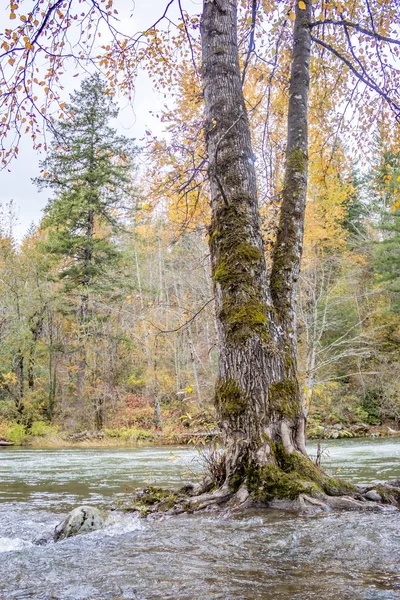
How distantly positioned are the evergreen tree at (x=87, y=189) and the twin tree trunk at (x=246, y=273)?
701 inches

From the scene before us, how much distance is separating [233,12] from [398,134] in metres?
3.79

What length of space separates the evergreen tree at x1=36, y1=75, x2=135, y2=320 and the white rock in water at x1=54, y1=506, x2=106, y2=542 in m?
18.7

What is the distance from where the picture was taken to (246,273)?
180 inches

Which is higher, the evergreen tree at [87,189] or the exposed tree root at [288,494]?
the evergreen tree at [87,189]

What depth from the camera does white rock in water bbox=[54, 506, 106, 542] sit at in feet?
12.5

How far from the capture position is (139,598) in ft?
7.12

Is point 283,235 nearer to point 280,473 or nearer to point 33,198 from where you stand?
point 280,473

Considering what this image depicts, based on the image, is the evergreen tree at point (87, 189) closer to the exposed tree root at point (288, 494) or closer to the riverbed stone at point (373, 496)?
the exposed tree root at point (288, 494)

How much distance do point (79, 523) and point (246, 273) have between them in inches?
107

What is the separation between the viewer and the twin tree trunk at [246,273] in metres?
4.22

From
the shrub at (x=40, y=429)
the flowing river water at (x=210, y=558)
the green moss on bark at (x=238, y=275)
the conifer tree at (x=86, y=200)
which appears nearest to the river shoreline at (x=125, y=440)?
the shrub at (x=40, y=429)

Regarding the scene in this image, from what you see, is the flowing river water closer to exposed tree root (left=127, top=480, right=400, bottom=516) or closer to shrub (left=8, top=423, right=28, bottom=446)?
exposed tree root (left=127, top=480, right=400, bottom=516)

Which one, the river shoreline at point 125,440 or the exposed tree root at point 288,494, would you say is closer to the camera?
the exposed tree root at point 288,494

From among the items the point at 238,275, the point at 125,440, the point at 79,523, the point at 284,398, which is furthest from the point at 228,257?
the point at 125,440
